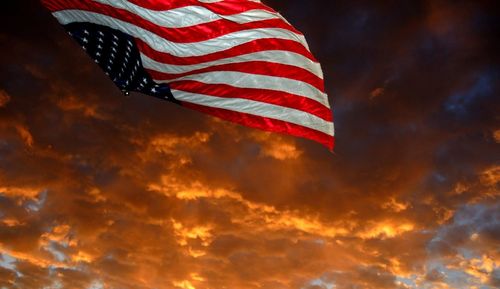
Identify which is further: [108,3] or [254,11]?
[254,11]

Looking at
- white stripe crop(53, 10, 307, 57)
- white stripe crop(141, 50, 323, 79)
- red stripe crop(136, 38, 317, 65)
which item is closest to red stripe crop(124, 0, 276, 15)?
white stripe crop(53, 10, 307, 57)

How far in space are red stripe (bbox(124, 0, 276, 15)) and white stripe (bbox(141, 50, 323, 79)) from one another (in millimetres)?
817

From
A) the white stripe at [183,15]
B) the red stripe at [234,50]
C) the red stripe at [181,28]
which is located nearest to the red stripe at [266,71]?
the red stripe at [234,50]

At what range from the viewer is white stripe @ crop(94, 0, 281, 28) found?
31.8 ft

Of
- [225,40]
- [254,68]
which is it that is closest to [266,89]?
[254,68]

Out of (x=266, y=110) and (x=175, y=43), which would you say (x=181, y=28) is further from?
(x=266, y=110)

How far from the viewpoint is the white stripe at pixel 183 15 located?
9688 millimetres

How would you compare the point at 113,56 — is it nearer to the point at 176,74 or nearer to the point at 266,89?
the point at 176,74

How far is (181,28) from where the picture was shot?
9.99 metres

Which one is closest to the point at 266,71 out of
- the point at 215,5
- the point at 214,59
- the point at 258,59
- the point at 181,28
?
Answer: the point at 258,59

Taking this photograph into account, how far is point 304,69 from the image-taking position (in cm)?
1059

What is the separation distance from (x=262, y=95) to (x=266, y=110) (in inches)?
10.7

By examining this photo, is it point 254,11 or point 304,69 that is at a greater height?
point 254,11

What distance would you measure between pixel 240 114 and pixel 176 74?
4.30 feet
